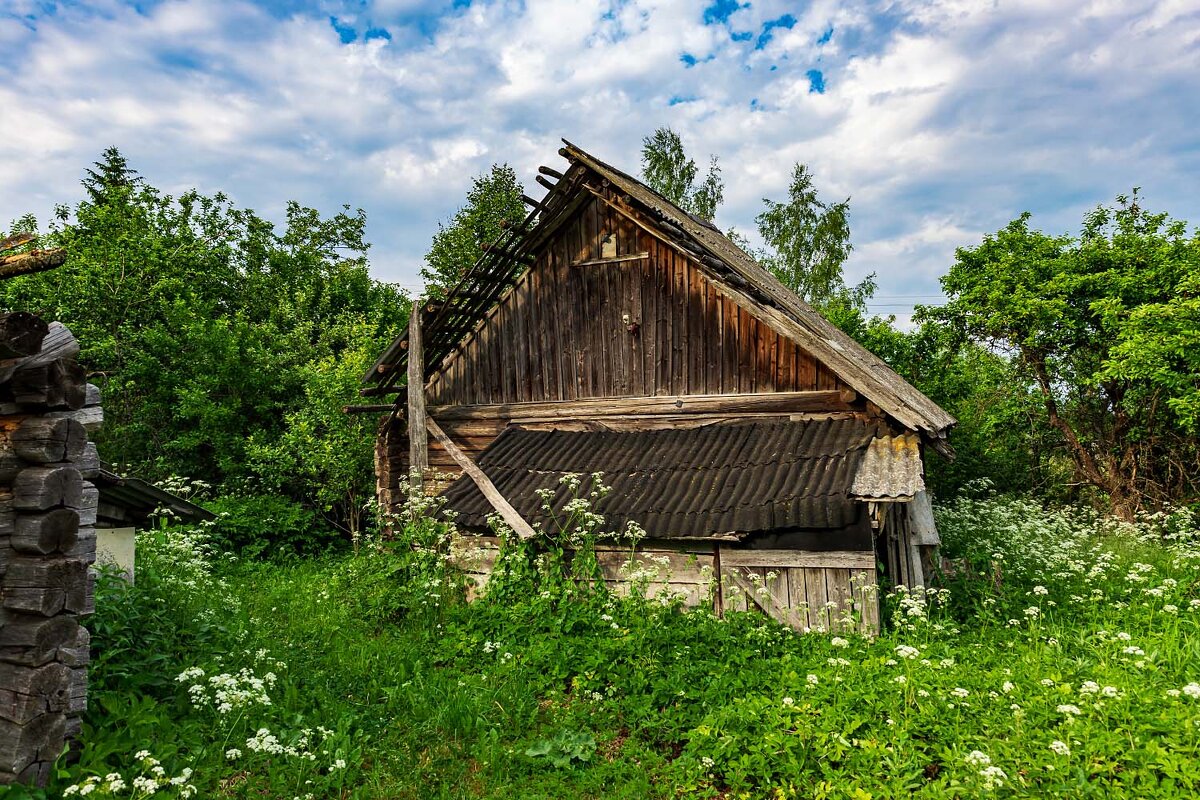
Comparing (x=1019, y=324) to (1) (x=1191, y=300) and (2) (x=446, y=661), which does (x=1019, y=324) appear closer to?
(1) (x=1191, y=300)

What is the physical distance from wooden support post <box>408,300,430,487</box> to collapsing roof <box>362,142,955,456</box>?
1.01 feet

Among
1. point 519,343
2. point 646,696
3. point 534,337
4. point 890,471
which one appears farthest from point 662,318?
point 646,696

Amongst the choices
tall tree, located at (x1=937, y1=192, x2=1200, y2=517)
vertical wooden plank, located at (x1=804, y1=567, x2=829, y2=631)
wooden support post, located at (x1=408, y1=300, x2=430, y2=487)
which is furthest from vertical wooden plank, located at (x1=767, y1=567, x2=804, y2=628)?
tall tree, located at (x1=937, y1=192, x2=1200, y2=517)

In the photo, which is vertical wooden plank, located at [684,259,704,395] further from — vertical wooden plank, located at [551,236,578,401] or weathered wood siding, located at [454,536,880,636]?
weathered wood siding, located at [454,536,880,636]

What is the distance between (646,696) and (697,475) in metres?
3.33

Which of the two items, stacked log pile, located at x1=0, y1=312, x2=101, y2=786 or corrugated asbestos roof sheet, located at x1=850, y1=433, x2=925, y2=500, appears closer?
stacked log pile, located at x1=0, y1=312, x2=101, y2=786

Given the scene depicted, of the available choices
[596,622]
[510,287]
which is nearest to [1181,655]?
[596,622]

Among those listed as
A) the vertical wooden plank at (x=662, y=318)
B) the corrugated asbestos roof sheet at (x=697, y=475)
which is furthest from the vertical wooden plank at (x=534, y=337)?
the vertical wooden plank at (x=662, y=318)

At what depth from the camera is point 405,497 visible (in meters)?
12.3

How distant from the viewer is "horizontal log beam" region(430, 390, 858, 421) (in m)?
9.09

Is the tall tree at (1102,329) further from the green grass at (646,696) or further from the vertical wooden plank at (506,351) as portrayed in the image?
the vertical wooden plank at (506,351)

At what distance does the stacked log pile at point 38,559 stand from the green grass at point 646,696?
13.7 inches

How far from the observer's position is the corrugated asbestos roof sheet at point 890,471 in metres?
6.65

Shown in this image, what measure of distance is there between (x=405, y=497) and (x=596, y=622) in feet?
20.9
